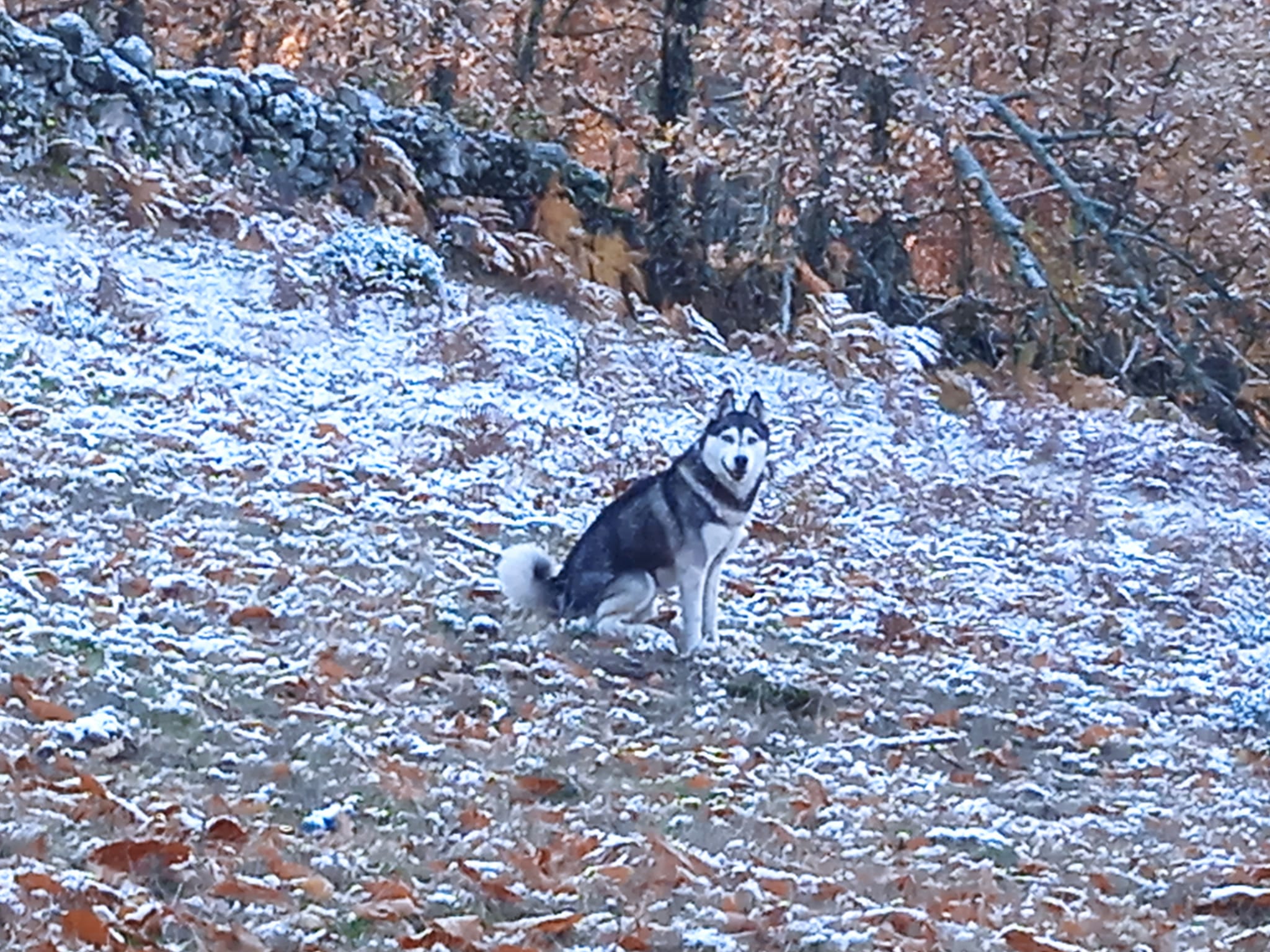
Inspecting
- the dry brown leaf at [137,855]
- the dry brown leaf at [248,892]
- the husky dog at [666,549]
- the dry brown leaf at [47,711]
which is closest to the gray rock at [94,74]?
the husky dog at [666,549]

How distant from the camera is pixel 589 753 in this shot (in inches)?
291

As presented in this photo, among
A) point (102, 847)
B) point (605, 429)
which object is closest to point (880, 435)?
point (605, 429)

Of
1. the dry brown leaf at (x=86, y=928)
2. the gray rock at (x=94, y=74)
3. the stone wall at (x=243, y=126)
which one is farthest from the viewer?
the gray rock at (x=94, y=74)

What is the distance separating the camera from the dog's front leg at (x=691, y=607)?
9.16 metres

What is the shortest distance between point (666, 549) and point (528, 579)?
72cm

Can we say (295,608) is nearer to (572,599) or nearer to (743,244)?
(572,599)

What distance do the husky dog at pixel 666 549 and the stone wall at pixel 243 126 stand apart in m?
9.60

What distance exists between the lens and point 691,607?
9180 mm

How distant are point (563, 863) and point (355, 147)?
48.0 feet

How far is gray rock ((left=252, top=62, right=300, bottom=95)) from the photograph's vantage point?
1922 centimetres

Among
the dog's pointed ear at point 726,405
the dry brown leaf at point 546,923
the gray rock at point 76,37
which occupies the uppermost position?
the dog's pointed ear at point 726,405

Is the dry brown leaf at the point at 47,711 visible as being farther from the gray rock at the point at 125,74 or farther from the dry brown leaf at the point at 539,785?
the gray rock at the point at 125,74

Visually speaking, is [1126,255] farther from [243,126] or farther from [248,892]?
[248,892]

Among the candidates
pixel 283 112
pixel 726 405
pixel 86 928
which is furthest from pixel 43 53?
pixel 86 928
